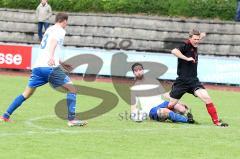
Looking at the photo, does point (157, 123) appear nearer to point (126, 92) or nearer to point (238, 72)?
point (126, 92)

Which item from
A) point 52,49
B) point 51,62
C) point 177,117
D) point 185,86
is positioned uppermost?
point 52,49

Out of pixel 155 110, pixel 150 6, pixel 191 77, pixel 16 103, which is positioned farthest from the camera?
pixel 150 6

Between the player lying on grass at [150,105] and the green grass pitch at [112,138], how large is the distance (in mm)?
247

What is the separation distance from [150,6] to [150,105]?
17.5m

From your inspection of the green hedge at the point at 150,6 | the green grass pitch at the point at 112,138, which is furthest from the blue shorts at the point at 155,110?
the green hedge at the point at 150,6

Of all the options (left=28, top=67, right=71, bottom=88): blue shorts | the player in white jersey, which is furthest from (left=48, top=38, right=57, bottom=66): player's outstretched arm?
(left=28, top=67, right=71, bottom=88): blue shorts

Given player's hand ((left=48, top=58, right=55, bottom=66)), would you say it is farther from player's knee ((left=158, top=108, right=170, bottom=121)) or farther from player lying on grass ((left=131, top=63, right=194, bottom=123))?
player's knee ((left=158, top=108, right=170, bottom=121))

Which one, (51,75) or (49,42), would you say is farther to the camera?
(51,75)

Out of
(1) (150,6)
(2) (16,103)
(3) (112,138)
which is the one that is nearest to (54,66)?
(2) (16,103)

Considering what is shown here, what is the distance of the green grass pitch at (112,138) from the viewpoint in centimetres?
1068

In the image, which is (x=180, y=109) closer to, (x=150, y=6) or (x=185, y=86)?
(x=185, y=86)

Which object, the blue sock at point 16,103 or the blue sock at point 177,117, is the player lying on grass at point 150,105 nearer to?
the blue sock at point 177,117

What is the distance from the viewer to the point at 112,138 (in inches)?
481

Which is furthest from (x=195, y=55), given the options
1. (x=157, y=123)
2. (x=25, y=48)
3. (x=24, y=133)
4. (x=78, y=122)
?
(x=25, y=48)
